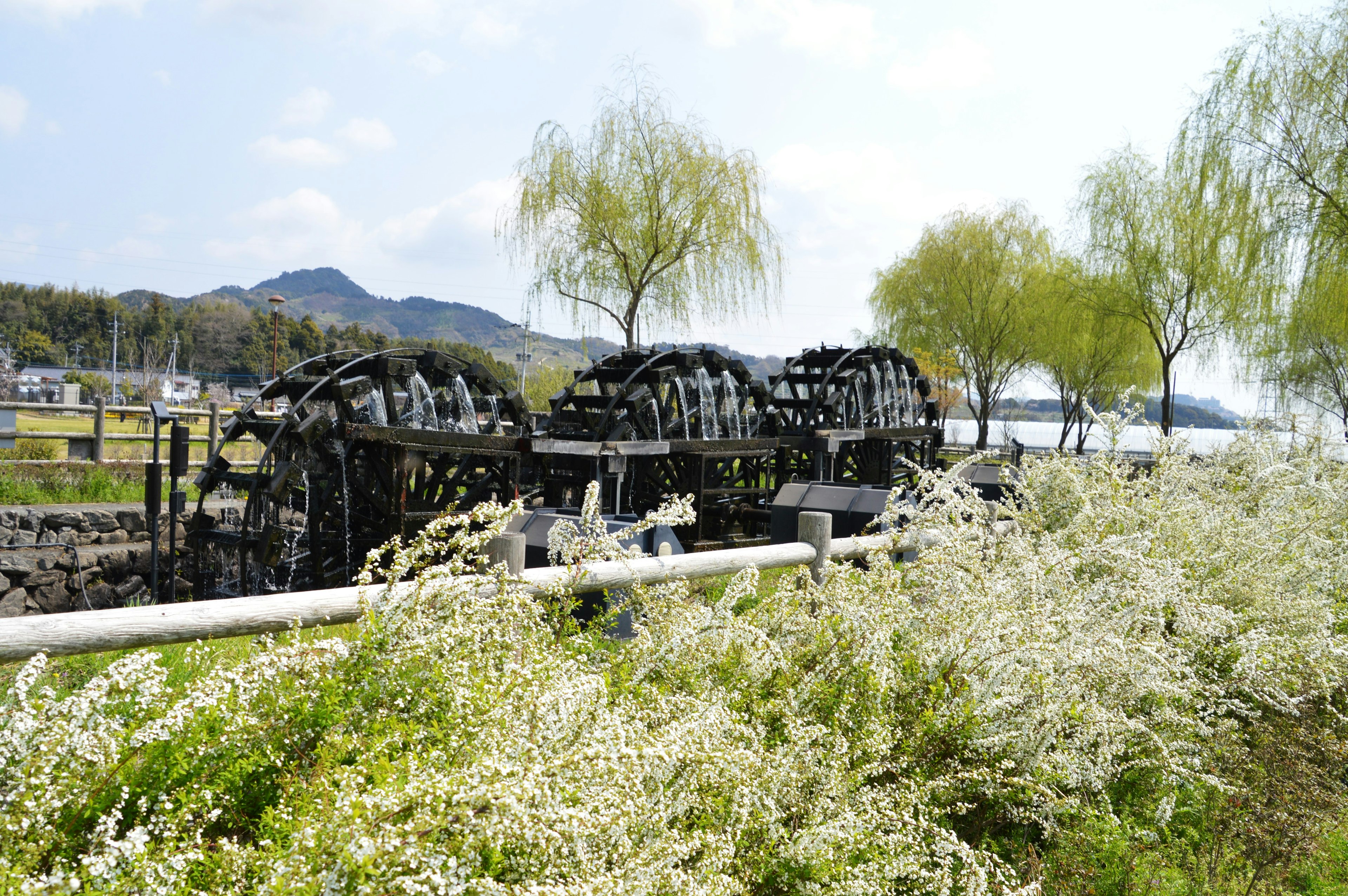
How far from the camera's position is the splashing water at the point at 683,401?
12.7m

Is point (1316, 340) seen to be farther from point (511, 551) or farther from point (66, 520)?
point (66, 520)

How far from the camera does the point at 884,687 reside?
332cm

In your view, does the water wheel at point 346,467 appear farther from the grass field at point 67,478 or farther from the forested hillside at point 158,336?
the forested hillside at point 158,336

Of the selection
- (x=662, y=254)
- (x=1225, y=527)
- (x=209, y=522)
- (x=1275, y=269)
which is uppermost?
(x=662, y=254)

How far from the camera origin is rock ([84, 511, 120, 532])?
1103 cm

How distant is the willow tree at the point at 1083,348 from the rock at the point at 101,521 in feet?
68.2

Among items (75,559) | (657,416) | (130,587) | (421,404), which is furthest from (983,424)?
(75,559)

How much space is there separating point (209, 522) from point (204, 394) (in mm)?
53586

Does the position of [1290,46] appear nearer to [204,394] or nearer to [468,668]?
[468,668]

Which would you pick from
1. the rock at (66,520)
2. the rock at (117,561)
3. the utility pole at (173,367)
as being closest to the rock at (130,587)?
the rock at (117,561)

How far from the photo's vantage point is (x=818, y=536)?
16.9 feet

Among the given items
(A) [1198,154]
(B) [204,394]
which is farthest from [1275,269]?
(B) [204,394]

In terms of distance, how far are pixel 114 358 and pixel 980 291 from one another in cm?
6358

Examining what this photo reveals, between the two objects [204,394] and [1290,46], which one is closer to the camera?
[1290,46]
